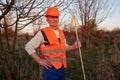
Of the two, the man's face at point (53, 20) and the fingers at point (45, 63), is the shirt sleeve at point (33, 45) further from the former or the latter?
the man's face at point (53, 20)

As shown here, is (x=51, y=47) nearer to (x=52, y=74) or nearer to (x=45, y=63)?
(x=45, y=63)

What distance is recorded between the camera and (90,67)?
10219 millimetres

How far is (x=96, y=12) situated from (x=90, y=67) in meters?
9.32

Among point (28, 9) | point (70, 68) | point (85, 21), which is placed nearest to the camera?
point (28, 9)

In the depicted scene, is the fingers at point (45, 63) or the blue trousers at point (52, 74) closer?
the fingers at point (45, 63)

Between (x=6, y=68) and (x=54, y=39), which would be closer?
(x=54, y=39)

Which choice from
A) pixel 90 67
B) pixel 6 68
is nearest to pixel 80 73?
pixel 90 67

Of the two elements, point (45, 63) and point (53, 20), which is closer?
point (45, 63)

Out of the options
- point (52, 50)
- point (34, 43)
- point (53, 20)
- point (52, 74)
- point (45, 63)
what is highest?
point (53, 20)

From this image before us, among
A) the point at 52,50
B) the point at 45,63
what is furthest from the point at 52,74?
the point at 52,50

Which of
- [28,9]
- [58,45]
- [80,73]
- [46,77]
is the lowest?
[80,73]

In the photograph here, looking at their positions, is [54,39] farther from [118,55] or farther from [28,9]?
[118,55]

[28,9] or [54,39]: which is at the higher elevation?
[28,9]

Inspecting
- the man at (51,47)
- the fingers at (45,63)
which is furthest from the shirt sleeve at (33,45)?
the fingers at (45,63)
